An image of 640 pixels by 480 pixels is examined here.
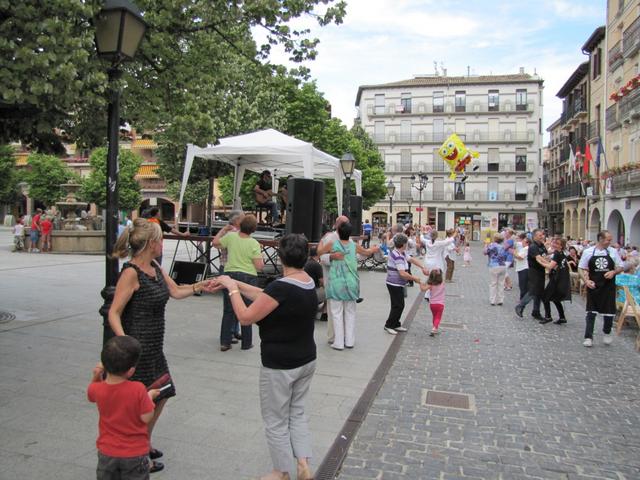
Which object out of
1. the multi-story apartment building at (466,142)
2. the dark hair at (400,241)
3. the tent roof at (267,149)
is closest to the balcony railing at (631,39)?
the tent roof at (267,149)

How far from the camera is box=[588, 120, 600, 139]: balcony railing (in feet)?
109

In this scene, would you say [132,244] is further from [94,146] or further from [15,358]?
[94,146]

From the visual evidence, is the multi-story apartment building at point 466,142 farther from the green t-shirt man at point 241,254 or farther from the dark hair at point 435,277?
the green t-shirt man at point 241,254

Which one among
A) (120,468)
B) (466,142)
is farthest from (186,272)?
(466,142)

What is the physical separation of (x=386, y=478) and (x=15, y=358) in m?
4.64

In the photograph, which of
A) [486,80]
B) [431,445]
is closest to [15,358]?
[431,445]

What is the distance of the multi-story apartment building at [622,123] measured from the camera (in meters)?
25.9

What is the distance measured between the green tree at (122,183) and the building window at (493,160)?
39727 mm

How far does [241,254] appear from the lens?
6.73m

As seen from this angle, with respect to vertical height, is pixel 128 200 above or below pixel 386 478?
above

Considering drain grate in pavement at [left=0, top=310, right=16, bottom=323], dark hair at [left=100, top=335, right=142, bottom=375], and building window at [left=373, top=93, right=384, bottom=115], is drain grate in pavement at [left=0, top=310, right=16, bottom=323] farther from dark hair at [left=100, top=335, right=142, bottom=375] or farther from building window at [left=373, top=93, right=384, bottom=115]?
building window at [left=373, top=93, right=384, bottom=115]

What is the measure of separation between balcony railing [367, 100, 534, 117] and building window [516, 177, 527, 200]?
8210mm

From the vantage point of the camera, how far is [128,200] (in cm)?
5403

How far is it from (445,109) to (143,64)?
6045 centimetres
